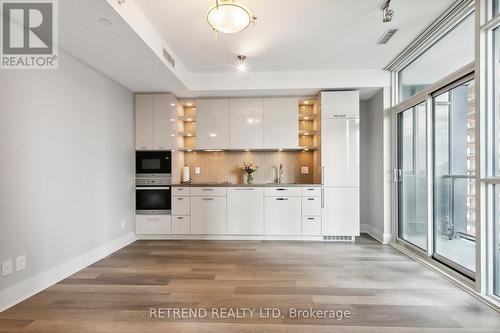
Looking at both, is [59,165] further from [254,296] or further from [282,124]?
[282,124]

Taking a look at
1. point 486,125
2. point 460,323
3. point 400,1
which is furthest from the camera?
point 400,1

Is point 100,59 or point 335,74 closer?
point 100,59

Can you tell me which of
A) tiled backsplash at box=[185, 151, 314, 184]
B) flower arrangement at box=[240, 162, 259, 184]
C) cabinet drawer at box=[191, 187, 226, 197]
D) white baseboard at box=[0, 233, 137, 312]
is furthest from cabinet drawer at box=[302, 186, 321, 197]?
white baseboard at box=[0, 233, 137, 312]

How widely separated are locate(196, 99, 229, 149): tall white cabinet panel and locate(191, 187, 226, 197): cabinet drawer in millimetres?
743

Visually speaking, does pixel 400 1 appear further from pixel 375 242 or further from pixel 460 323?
pixel 375 242

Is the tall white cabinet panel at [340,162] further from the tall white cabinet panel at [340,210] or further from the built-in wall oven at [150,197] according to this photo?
the built-in wall oven at [150,197]

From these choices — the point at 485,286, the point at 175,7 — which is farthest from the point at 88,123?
the point at 485,286

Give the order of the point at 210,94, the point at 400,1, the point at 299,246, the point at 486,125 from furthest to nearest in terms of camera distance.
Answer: the point at 210,94
the point at 299,246
the point at 400,1
the point at 486,125

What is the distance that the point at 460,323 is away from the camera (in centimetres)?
206

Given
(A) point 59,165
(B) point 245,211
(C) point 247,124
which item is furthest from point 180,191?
(A) point 59,165

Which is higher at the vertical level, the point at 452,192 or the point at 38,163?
the point at 38,163

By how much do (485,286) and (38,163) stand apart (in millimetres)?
4266

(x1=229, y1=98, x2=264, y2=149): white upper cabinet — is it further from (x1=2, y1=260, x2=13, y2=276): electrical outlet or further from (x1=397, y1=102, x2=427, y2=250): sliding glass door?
(x1=2, y1=260, x2=13, y2=276): electrical outlet

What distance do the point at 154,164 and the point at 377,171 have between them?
12.4ft
